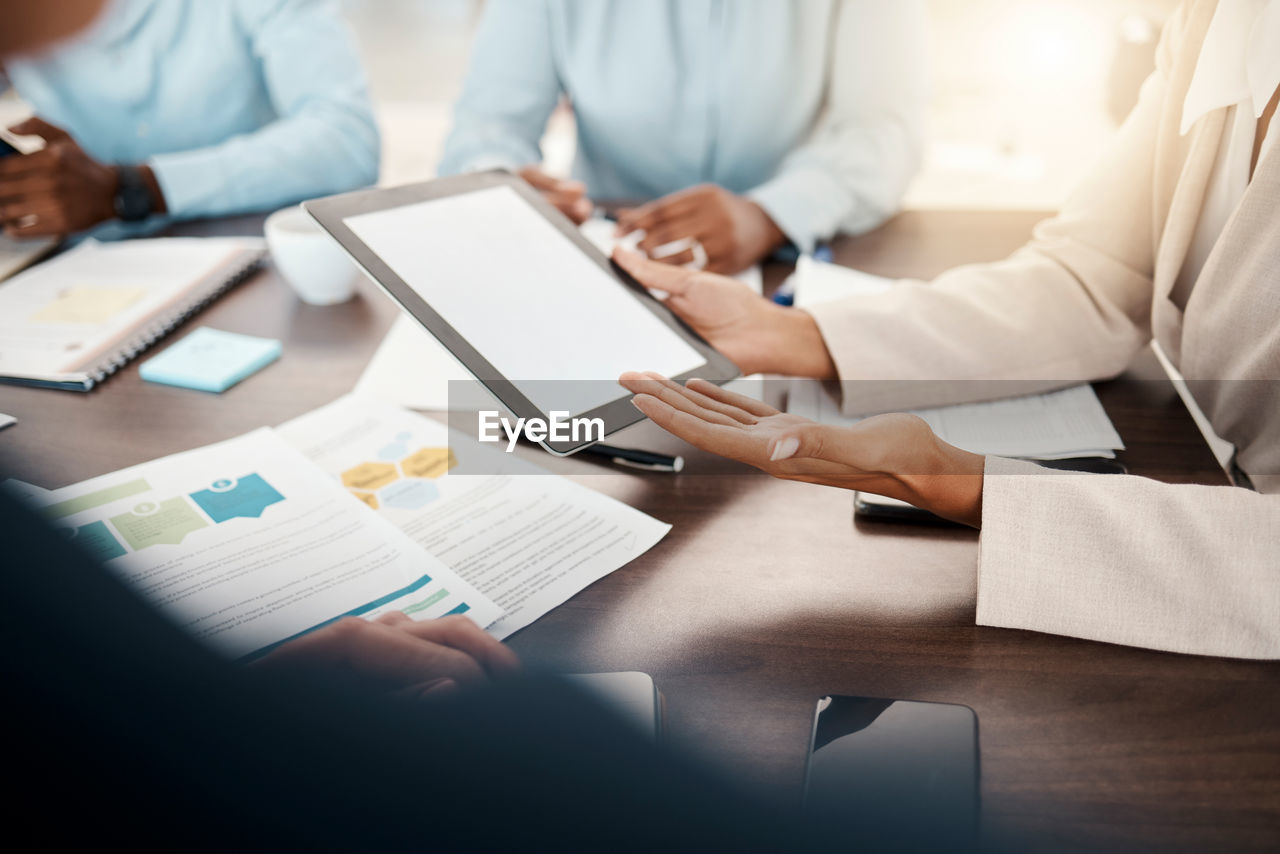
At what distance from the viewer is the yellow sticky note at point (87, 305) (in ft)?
3.27

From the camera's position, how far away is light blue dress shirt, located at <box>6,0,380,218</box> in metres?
1.52

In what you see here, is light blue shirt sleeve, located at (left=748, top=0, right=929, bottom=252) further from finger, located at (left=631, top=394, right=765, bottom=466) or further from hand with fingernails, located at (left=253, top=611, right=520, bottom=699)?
hand with fingernails, located at (left=253, top=611, right=520, bottom=699)

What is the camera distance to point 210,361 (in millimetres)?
910

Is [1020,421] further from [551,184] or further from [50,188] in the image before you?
[50,188]

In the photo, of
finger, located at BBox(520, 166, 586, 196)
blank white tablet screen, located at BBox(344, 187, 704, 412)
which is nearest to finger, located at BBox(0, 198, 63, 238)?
finger, located at BBox(520, 166, 586, 196)

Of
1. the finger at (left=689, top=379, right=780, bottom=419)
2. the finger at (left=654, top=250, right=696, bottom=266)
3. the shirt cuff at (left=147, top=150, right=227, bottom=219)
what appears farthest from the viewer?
the shirt cuff at (left=147, top=150, right=227, bottom=219)

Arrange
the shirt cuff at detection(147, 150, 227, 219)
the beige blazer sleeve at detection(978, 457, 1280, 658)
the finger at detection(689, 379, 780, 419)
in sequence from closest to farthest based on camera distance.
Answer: the beige blazer sleeve at detection(978, 457, 1280, 658), the finger at detection(689, 379, 780, 419), the shirt cuff at detection(147, 150, 227, 219)

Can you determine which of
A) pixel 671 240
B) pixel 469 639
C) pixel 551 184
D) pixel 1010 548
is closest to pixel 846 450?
pixel 1010 548

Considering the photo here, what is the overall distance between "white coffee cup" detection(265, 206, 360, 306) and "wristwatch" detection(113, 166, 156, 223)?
41 centimetres

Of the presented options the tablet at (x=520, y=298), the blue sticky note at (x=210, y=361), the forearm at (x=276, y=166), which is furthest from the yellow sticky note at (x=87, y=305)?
the tablet at (x=520, y=298)

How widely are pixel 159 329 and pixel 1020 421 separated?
0.91m

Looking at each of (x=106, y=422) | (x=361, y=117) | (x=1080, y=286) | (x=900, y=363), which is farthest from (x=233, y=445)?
(x=361, y=117)

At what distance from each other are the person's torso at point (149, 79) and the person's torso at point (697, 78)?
614mm

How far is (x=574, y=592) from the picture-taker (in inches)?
23.4
